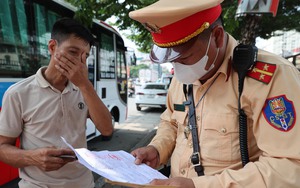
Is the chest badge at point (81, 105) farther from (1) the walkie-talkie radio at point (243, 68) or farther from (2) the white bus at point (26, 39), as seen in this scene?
(2) the white bus at point (26, 39)

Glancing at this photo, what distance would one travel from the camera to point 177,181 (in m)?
1.05

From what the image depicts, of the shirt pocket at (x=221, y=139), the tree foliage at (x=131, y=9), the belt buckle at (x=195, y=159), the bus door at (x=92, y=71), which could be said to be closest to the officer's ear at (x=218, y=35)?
the shirt pocket at (x=221, y=139)

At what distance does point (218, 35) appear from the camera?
4.00ft

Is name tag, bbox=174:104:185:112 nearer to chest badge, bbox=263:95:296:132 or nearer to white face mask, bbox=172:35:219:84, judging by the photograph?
white face mask, bbox=172:35:219:84

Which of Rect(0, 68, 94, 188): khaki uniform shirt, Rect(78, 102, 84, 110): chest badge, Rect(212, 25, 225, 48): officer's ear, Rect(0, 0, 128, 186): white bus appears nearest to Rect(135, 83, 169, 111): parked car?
Rect(0, 0, 128, 186): white bus

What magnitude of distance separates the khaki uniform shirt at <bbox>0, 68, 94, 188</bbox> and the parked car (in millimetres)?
10837

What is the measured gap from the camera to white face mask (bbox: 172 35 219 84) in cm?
123

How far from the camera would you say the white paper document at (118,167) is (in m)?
1.07

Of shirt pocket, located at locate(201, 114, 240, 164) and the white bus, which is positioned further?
the white bus

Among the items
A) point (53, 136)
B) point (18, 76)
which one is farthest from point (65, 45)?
point (18, 76)

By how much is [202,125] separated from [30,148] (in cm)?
108

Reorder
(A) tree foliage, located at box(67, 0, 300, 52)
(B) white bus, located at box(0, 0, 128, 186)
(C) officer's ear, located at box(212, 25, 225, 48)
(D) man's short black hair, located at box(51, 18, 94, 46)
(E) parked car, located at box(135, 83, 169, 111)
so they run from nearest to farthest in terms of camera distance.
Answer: (C) officer's ear, located at box(212, 25, 225, 48), (D) man's short black hair, located at box(51, 18, 94, 46), (B) white bus, located at box(0, 0, 128, 186), (A) tree foliage, located at box(67, 0, 300, 52), (E) parked car, located at box(135, 83, 169, 111)

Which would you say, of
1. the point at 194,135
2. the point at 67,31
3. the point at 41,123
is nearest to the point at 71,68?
the point at 67,31

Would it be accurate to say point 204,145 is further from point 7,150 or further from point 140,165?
point 7,150
